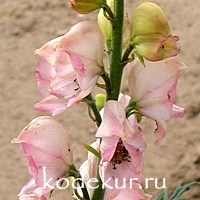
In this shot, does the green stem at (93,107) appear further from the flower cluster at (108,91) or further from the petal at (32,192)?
the petal at (32,192)

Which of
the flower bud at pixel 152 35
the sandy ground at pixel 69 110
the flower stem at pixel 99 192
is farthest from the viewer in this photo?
the sandy ground at pixel 69 110

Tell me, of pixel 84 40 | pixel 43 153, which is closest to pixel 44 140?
pixel 43 153

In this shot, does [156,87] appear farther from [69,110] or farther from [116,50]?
[69,110]

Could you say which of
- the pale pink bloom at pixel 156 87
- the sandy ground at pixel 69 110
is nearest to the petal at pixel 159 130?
the pale pink bloom at pixel 156 87

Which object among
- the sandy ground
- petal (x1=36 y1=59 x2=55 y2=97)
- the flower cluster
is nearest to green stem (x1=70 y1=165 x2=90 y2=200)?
the flower cluster

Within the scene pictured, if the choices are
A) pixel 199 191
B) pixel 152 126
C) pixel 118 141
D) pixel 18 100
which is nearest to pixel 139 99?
pixel 118 141

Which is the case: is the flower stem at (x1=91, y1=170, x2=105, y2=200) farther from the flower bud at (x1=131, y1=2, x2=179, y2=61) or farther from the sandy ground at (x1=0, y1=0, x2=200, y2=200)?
the sandy ground at (x1=0, y1=0, x2=200, y2=200)
